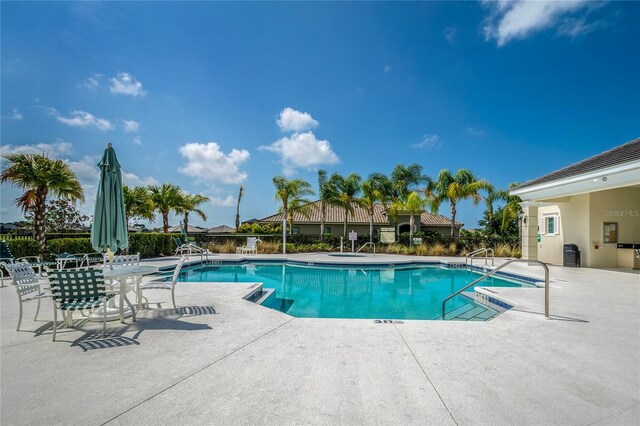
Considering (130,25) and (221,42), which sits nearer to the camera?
(130,25)

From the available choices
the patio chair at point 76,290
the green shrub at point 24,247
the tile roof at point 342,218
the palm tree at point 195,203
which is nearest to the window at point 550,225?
the tile roof at point 342,218

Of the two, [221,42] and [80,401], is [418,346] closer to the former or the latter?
[80,401]

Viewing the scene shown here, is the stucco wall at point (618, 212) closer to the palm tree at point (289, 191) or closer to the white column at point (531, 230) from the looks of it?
the white column at point (531, 230)

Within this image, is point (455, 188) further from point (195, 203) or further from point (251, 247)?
point (195, 203)

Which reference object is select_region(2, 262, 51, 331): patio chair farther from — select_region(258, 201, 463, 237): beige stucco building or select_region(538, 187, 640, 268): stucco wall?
select_region(258, 201, 463, 237): beige stucco building

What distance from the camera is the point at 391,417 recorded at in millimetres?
2389

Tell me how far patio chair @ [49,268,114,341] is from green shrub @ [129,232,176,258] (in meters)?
12.8

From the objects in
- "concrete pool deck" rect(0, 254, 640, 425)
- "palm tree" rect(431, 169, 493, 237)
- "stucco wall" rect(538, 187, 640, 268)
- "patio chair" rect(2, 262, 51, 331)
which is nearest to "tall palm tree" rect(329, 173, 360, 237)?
"palm tree" rect(431, 169, 493, 237)

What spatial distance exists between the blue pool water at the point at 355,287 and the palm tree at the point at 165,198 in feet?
41.8

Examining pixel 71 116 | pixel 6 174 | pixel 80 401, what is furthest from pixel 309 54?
pixel 80 401

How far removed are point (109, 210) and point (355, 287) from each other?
24.7 ft

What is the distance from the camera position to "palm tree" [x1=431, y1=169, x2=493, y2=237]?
22.4 metres

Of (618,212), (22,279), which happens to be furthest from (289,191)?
(22,279)

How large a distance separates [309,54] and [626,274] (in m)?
15.9
